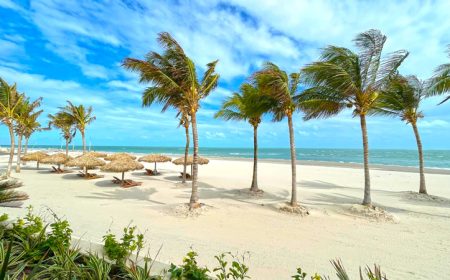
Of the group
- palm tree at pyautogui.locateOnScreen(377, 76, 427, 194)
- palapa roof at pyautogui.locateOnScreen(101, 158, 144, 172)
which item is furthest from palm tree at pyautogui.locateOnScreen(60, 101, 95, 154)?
palm tree at pyautogui.locateOnScreen(377, 76, 427, 194)

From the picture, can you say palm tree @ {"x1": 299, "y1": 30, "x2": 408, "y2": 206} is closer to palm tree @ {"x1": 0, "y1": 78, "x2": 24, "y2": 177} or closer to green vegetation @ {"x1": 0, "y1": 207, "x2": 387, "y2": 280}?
green vegetation @ {"x1": 0, "y1": 207, "x2": 387, "y2": 280}

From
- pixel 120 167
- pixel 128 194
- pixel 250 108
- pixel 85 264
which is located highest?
pixel 250 108

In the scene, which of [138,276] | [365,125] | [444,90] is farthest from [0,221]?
[444,90]

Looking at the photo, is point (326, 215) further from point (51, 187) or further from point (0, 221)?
point (51, 187)

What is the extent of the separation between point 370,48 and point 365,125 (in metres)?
2.63

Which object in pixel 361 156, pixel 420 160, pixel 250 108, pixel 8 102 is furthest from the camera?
pixel 361 156

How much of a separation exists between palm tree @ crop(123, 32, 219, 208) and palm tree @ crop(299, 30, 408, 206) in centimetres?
368

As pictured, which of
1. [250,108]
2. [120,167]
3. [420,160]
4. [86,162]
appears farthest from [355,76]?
[86,162]

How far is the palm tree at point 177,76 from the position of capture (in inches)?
308

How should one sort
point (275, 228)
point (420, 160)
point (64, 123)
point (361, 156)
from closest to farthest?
point (275, 228), point (420, 160), point (64, 123), point (361, 156)

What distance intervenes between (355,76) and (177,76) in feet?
19.9

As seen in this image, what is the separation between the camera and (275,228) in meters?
6.88

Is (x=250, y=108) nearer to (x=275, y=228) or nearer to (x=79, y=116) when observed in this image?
(x=275, y=228)

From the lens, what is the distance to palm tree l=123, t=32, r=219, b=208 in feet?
25.7
